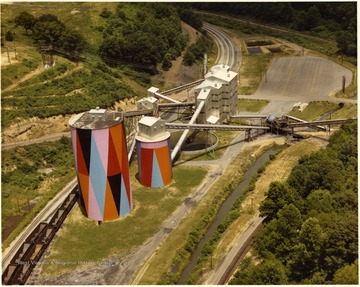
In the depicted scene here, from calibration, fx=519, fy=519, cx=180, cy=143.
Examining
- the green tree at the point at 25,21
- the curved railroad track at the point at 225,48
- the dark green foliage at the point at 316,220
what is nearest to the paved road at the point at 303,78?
the curved railroad track at the point at 225,48

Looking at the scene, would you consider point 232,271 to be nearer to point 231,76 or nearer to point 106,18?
point 231,76

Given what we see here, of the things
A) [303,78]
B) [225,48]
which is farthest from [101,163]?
[225,48]

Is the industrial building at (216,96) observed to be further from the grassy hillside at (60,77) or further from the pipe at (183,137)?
the grassy hillside at (60,77)

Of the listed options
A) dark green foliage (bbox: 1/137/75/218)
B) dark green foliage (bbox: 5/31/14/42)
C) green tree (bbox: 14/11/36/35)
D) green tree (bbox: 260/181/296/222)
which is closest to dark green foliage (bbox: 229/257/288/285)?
green tree (bbox: 260/181/296/222)

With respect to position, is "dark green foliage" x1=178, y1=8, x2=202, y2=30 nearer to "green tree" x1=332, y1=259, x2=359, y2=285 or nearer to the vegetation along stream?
the vegetation along stream

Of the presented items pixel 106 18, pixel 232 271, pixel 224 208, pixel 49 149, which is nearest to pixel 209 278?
pixel 232 271
